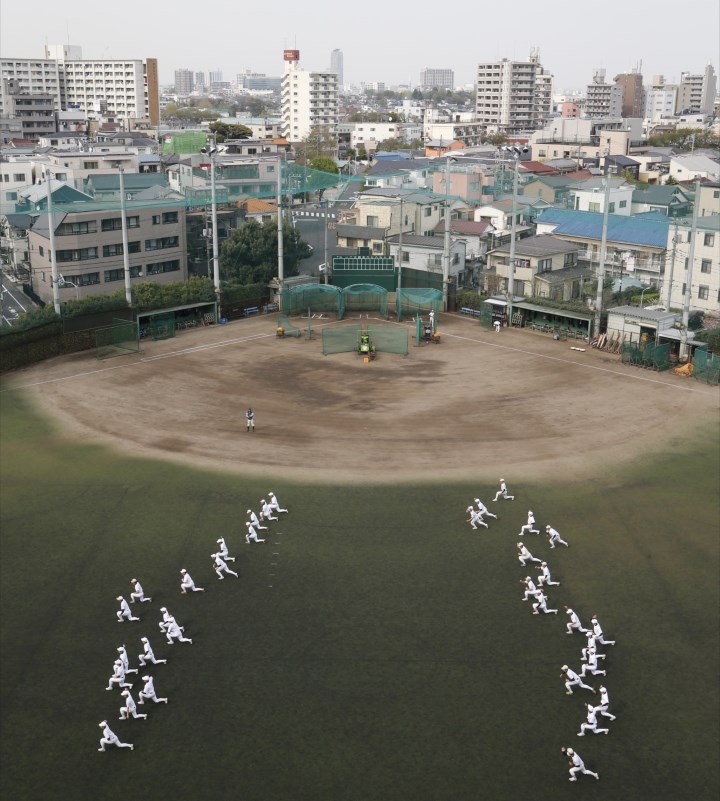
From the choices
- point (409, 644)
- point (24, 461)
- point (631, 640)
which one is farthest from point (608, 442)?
point (24, 461)

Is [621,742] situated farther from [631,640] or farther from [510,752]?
[631,640]

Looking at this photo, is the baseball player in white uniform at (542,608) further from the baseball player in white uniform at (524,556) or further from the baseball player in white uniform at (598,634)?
the baseball player in white uniform at (524,556)

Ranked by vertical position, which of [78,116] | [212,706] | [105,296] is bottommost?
[212,706]

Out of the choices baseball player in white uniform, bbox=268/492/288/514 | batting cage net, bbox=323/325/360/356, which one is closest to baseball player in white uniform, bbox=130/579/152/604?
baseball player in white uniform, bbox=268/492/288/514

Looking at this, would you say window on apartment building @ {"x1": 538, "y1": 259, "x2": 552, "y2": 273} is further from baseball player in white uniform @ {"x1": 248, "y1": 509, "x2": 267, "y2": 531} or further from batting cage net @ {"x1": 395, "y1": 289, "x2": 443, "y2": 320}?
baseball player in white uniform @ {"x1": 248, "y1": 509, "x2": 267, "y2": 531}

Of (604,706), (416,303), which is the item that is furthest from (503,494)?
(416,303)

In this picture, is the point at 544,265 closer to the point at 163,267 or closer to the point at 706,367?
the point at 706,367
